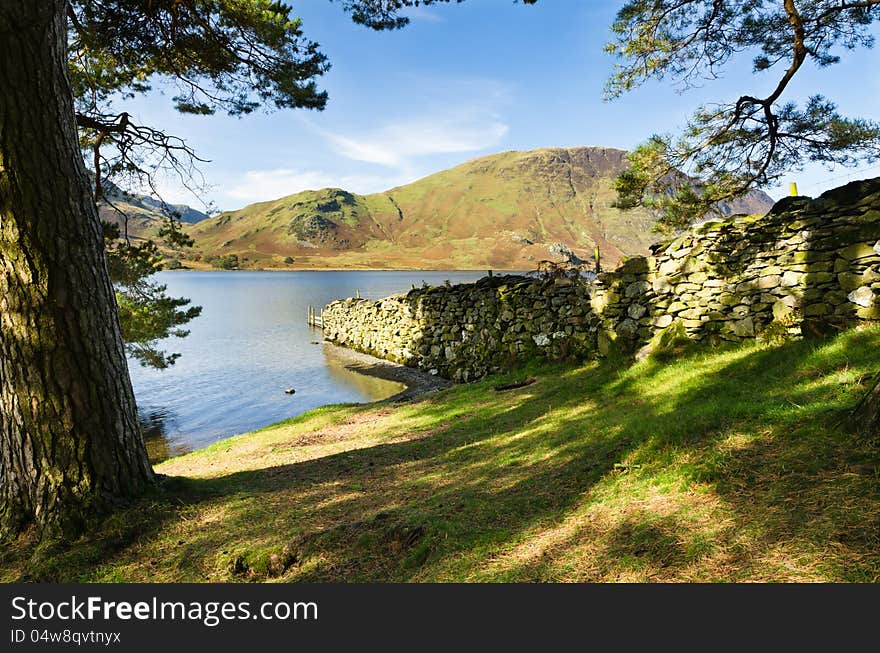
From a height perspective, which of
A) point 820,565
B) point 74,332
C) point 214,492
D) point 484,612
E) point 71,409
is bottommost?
point 214,492

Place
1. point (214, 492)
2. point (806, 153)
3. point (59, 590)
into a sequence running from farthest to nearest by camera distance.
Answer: point (806, 153) < point (214, 492) < point (59, 590)

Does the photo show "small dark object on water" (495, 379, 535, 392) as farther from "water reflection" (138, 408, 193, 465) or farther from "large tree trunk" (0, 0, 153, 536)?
"water reflection" (138, 408, 193, 465)

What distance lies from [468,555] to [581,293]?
866 cm

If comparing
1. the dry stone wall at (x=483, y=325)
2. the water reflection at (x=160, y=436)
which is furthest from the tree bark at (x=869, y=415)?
the water reflection at (x=160, y=436)

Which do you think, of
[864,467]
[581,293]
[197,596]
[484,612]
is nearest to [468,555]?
[484,612]

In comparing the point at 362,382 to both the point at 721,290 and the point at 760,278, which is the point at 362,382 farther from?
the point at 760,278

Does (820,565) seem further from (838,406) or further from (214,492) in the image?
(214,492)

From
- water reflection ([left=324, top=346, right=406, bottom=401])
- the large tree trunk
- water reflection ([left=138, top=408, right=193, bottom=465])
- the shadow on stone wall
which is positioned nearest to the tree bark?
the shadow on stone wall

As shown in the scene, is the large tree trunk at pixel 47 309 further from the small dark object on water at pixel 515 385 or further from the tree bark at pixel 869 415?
the small dark object on water at pixel 515 385

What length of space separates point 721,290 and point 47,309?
8918mm

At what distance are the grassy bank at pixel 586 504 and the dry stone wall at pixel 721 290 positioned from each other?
3.02ft

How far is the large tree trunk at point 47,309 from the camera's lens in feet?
12.5

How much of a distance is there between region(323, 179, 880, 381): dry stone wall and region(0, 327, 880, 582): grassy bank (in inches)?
36.2

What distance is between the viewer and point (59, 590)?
3.29m
